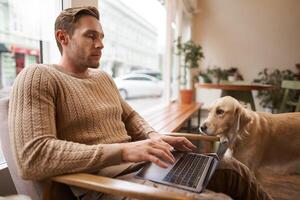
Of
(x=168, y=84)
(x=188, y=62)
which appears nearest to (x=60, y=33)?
(x=168, y=84)

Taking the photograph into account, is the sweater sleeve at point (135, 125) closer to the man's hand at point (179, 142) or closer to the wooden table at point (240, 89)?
the man's hand at point (179, 142)

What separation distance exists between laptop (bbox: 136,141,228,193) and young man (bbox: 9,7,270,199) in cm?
7

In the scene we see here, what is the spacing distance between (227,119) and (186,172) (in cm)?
91

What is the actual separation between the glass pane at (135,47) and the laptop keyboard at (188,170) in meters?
1.30

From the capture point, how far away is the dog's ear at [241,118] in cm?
179

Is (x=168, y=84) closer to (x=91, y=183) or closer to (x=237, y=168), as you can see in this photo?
(x=237, y=168)

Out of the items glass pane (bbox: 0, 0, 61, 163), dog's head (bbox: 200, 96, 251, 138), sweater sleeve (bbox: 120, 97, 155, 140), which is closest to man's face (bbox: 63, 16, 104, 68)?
sweater sleeve (bbox: 120, 97, 155, 140)

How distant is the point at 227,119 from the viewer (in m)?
1.83

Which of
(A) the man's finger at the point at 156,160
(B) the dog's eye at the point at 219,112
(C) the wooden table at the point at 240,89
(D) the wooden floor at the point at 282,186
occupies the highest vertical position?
(C) the wooden table at the point at 240,89

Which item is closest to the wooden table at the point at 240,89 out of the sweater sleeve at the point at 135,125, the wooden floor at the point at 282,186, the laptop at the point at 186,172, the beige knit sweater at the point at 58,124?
the wooden floor at the point at 282,186

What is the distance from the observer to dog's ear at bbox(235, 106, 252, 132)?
1793mm

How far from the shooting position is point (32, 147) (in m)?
0.87

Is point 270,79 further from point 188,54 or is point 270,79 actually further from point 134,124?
point 134,124

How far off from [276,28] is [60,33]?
5.39m
